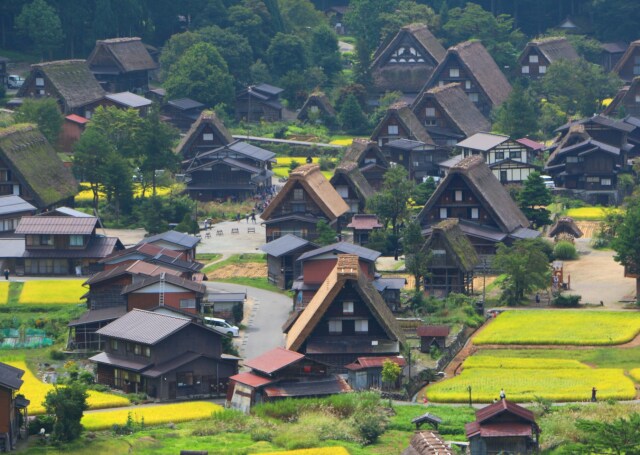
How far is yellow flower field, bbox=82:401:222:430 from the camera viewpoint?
6375 cm

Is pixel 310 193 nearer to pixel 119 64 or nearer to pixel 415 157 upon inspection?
pixel 415 157

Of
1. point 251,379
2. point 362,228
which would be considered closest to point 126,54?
point 362,228

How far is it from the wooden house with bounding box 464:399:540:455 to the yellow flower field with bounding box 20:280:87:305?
92.1ft

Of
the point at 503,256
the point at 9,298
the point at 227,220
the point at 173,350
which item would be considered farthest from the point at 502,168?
the point at 173,350

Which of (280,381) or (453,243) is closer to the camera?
(280,381)

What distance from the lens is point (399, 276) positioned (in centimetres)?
8675

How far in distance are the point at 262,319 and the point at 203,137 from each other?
97.4 ft

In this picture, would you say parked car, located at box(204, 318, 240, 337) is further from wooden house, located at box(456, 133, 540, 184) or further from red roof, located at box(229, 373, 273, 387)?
wooden house, located at box(456, 133, 540, 184)

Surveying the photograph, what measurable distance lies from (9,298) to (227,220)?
19248 millimetres

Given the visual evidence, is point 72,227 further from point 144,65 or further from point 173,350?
point 144,65

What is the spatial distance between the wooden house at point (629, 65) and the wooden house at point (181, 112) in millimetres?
28794

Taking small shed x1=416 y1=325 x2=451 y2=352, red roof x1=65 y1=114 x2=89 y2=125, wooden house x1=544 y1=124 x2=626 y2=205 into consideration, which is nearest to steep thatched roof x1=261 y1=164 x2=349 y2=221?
wooden house x1=544 y1=124 x2=626 y2=205

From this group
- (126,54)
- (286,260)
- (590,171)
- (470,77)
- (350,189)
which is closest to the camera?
(286,260)

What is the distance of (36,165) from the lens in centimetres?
9819
